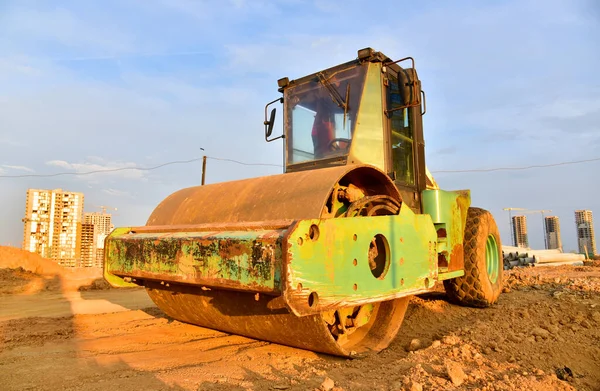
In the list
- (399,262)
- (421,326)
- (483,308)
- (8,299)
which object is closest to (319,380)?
(399,262)

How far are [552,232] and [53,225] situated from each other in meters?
39.7

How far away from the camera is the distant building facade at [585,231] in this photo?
113 ft

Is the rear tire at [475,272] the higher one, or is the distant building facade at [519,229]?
the distant building facade at [519,229]

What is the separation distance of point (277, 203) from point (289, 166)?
168 cm

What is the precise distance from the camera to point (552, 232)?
38.7m

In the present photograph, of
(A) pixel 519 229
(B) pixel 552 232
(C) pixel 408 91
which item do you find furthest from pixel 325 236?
(A) pixel 519 229

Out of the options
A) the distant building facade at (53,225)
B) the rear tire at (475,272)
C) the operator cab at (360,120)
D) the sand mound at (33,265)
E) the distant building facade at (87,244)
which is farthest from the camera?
the distant building facade at (87,244)

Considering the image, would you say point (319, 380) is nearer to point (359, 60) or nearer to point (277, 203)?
point (277, 203)

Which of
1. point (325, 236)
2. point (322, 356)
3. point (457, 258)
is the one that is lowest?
point (322, 356)

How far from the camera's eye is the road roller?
248cm

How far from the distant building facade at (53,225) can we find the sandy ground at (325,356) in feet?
76.6

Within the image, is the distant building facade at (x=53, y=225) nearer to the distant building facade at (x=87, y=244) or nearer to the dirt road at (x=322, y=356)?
the distant building facade at (x=87, y=244)

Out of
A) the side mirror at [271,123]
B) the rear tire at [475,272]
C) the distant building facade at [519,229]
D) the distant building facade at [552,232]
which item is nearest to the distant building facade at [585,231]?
the distant building facade at [552,232]

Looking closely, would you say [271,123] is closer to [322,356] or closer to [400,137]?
[400,137]
